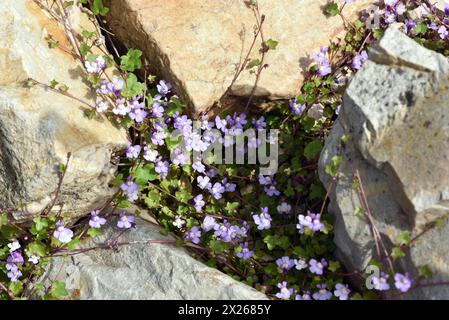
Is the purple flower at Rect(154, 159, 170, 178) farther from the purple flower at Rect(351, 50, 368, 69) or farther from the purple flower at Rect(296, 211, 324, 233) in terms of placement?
the purple flower at Rect(351, 50, 368, 69)

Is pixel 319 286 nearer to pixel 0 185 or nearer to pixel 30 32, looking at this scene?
pixel 0 185

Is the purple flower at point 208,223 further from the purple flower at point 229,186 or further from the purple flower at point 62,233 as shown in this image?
the purple flower at point 62,233

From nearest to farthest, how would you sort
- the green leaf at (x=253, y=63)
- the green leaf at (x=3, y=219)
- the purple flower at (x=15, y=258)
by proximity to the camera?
the green leaf at (x=3, y=219)
the purple flower at (x=15, y=258)
the green leaf at (x=253, y=63)

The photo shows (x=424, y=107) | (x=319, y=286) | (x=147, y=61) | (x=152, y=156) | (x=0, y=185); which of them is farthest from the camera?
(x=147, y=61)

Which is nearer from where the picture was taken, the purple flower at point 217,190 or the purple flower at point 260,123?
the purple flower at point 217,190

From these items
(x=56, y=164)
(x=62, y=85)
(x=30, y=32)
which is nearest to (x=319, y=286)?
(x=56, y=164)

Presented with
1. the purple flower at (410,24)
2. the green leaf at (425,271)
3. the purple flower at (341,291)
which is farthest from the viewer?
the purple flower at (410,24)

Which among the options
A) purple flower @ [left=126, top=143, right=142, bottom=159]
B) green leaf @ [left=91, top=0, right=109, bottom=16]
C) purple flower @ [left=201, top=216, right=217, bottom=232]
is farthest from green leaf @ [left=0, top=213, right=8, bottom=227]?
green leaf @ [left=91, top=0, right=109, bottom=16]

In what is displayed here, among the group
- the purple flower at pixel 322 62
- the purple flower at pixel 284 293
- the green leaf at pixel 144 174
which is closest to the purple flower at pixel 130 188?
the green leaf at pixel 144 174

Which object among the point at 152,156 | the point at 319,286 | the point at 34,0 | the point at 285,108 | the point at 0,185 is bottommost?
the point at 319,286
